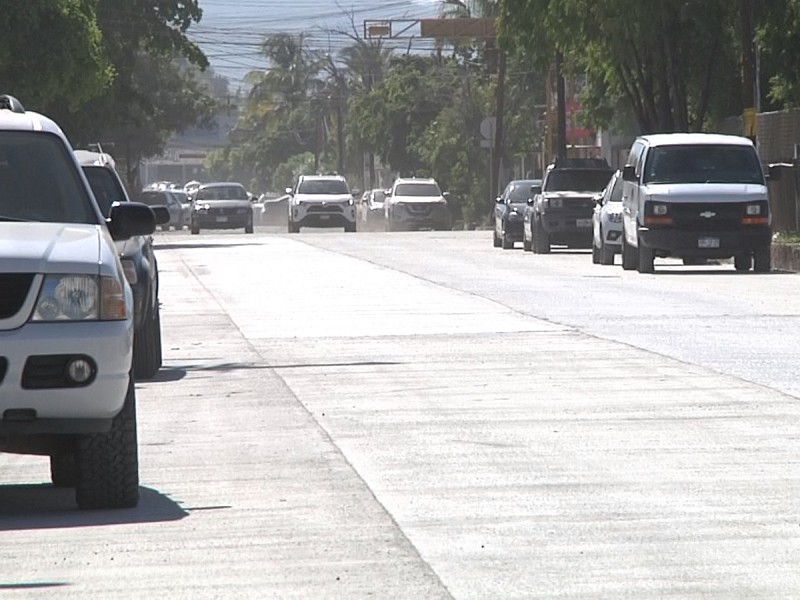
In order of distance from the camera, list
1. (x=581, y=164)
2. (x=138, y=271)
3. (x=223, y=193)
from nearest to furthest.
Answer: (x=138, y=271), (x=581, y=164), (x=223, y=193)

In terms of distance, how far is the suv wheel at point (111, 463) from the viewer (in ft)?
27.8

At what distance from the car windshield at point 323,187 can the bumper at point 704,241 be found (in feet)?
94.1

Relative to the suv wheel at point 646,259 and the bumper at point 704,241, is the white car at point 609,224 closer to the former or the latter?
the suv wheel at point 646,259

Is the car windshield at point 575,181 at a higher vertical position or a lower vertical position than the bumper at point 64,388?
lower

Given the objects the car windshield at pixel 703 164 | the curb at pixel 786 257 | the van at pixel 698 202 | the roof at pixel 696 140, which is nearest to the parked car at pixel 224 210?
the curb at pixel 786 257

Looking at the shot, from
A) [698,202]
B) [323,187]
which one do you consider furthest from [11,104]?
[323,187]

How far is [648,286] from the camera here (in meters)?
25.9

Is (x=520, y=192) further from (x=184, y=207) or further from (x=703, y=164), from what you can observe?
(x=184, y=207)

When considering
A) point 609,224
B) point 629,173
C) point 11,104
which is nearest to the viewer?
point 11,104

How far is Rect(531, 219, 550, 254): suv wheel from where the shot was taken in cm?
3838

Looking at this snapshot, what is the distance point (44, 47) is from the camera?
120ft

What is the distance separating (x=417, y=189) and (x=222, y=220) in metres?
7.01

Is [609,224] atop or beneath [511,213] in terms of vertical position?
atop

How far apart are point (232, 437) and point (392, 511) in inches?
112
